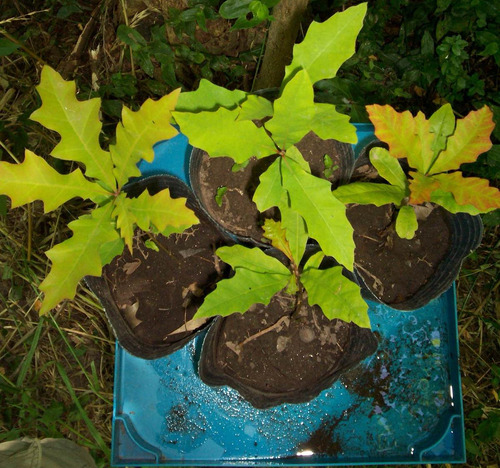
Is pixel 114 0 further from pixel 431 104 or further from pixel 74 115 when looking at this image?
pixel 431 104

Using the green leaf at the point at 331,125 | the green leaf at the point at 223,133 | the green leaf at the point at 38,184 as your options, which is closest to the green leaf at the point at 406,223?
the green leaf at the point at 331,125

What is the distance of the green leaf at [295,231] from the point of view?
975 mm

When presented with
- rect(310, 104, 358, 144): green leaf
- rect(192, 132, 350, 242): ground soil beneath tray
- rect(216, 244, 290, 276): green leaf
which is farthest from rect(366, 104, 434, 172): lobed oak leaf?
rect(216, 244, 290, 276): green leaf

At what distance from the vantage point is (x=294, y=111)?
30.2 inches

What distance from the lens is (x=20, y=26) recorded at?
1.68 meters

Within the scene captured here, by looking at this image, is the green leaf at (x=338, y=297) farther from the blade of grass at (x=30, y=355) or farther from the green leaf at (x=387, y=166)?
the blade of grass at (x=30, y=355)

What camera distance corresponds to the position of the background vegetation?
4.91 feet

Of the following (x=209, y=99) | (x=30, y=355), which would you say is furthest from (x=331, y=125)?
(x=30, y=355)

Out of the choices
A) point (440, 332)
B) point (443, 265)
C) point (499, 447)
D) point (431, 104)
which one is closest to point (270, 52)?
point (431, 104)

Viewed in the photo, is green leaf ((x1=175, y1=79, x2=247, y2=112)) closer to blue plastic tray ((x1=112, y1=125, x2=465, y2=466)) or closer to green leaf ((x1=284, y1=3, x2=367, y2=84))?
green leaf ((x1=284, y1=3, x2=367, y2=84))

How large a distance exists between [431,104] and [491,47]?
27 centimetres

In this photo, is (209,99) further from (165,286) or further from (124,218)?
(165,286)

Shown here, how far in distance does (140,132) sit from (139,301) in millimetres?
476

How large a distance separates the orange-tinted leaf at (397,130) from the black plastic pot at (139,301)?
45cm
